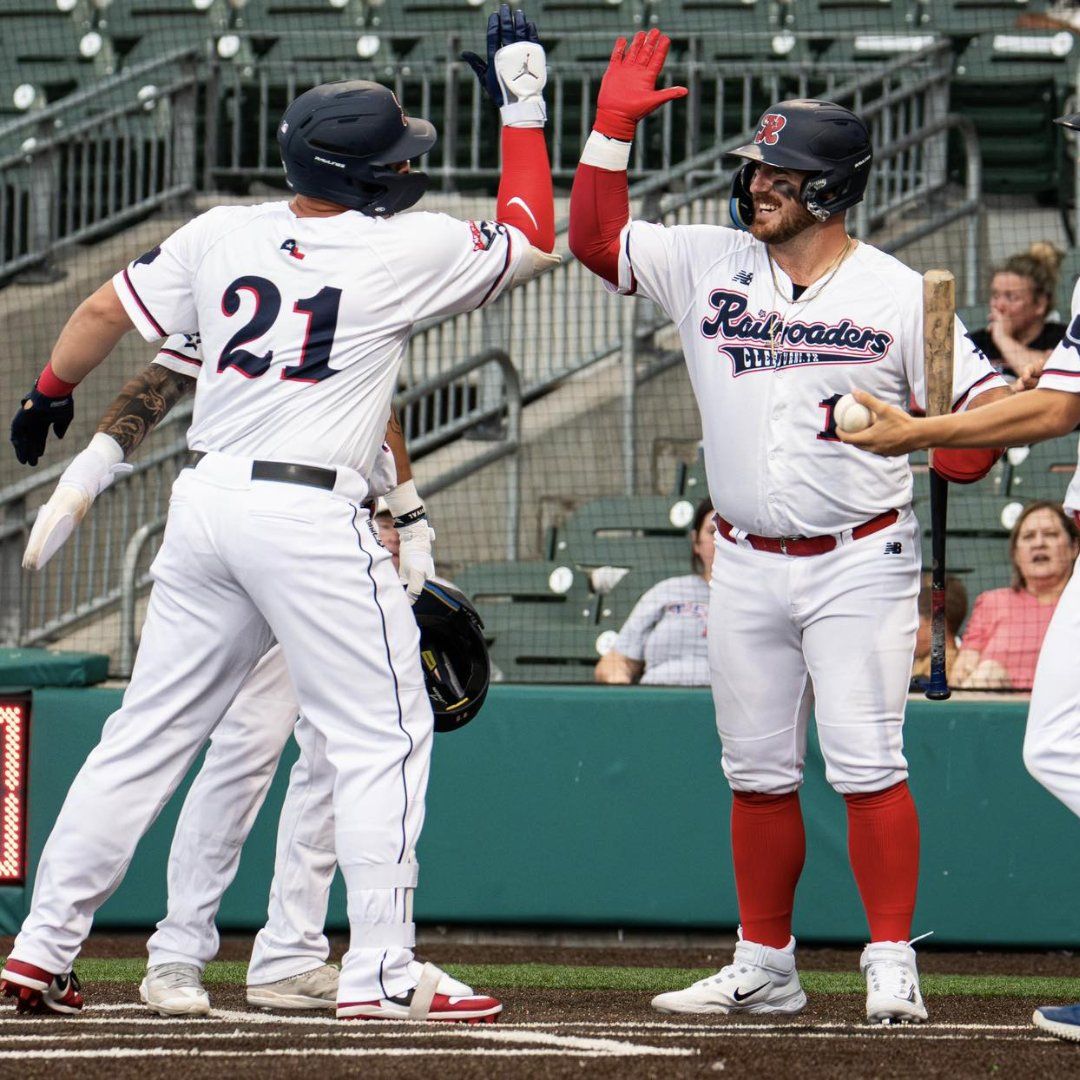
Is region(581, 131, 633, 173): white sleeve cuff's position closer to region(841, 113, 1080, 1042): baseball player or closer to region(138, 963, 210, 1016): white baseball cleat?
region(841, 113, 1080, 1042): baseball player

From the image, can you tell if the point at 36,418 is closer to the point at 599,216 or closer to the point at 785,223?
the point at 599,216

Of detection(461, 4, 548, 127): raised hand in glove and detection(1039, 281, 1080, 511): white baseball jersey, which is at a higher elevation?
detection(461, 4, 548, 127): raised hand in glove

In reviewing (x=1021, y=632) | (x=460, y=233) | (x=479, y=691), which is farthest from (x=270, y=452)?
(x=1021, y=632)

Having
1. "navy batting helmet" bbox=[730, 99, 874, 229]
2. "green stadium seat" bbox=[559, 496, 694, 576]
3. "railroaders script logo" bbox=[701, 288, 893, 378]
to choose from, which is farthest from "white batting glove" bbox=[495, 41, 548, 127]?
"green stadium seat" bbox=[559, 496, 694, 576]

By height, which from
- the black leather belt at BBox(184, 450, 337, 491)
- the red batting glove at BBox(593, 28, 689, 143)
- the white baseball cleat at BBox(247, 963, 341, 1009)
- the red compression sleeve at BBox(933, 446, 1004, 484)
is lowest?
the white baseball cleat at BBox(247, 963, 341, 1009)

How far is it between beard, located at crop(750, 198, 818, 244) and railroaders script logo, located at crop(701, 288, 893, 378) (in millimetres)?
147

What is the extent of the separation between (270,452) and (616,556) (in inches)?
152

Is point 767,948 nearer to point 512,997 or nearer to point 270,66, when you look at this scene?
point 512,997

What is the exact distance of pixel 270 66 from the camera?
10438 millimetres

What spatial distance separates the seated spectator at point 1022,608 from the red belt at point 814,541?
1927 mm

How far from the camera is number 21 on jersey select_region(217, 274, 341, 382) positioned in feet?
11.8

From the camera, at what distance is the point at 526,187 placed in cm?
391

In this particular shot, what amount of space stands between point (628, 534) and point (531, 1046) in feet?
14.6

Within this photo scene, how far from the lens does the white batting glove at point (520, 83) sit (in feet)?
12.9
